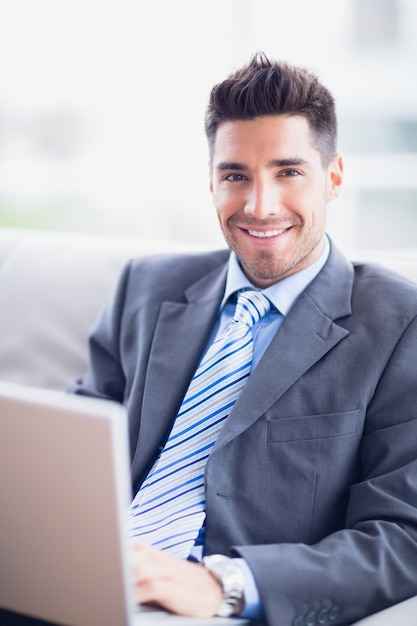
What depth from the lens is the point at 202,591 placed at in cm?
105

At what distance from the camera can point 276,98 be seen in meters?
1.46

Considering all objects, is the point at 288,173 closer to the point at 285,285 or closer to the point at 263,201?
the point at 263,201

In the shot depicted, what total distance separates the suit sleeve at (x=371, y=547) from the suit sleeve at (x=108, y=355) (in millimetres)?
646

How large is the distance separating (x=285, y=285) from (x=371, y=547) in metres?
0.58

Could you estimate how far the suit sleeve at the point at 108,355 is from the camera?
66.4 inches

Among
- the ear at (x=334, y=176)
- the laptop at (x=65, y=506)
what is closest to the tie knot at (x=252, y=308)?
the ear at (x=334, y=176)

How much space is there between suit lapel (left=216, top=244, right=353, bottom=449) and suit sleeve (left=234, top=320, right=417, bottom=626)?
145 millimetres

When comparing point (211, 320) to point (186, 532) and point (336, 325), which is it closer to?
point (336, 325)

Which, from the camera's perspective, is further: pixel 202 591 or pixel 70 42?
pixel 70 42

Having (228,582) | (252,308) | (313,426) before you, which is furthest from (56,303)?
(228,582)

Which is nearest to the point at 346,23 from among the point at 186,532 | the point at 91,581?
the point at 186,532

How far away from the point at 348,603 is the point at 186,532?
321 mm

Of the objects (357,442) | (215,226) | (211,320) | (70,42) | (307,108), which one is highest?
(70,42)

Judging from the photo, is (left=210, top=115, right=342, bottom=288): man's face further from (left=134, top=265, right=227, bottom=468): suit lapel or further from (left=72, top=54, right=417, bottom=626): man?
(left=134, top=265, right=227, bottom=468): suit lapel
